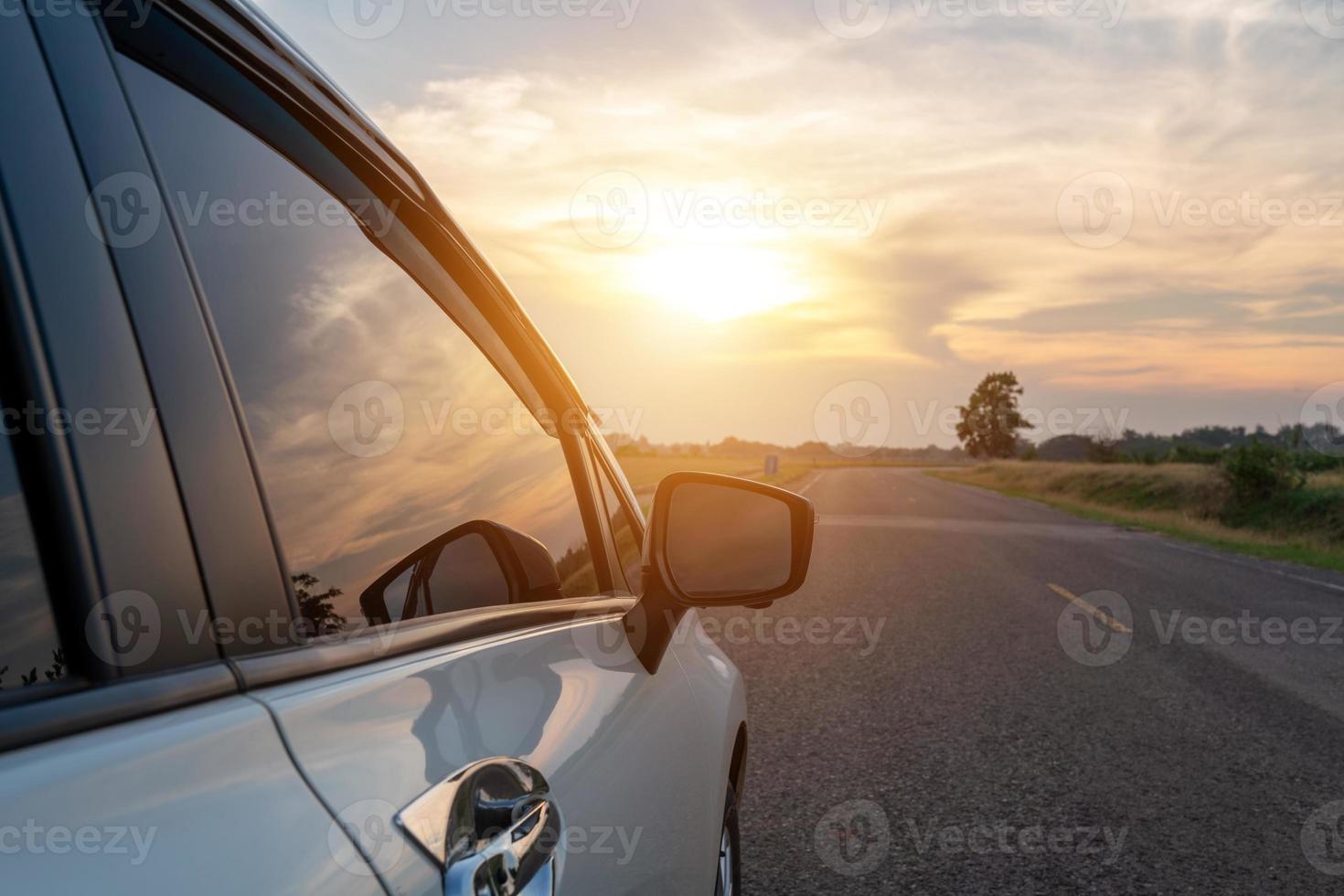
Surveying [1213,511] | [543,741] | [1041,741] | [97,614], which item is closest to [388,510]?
[543,741]

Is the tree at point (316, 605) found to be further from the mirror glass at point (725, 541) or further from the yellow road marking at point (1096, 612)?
the yellow road marking at point (1096, 612)

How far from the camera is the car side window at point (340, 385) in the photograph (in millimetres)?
1276

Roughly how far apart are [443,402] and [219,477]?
0.80m

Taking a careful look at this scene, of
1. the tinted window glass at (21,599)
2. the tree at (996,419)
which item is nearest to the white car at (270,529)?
the tinted window glass at (21,599)

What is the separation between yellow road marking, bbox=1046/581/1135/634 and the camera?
9.55m

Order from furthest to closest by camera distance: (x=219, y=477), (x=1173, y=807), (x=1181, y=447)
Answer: (x=1181, y=447) < (x=1173, y=807) < (x=219, y=477)

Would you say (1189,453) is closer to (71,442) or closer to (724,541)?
(724,541)

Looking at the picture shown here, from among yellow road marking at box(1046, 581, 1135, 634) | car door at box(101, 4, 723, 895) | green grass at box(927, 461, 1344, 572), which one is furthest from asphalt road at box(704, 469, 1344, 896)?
green grass at box(927, 461, 1344, 572)

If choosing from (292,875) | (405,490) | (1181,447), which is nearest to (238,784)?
(292,875)

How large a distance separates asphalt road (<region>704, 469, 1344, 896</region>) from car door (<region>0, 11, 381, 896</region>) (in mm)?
3345

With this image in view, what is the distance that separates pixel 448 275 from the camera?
202 cm

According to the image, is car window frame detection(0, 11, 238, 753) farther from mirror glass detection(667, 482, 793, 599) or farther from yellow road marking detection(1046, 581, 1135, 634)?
yellow road marking detection(1046, 581, 1135, 634)

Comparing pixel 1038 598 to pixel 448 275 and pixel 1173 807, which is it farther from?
pixel 448 275

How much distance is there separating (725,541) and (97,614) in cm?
139
